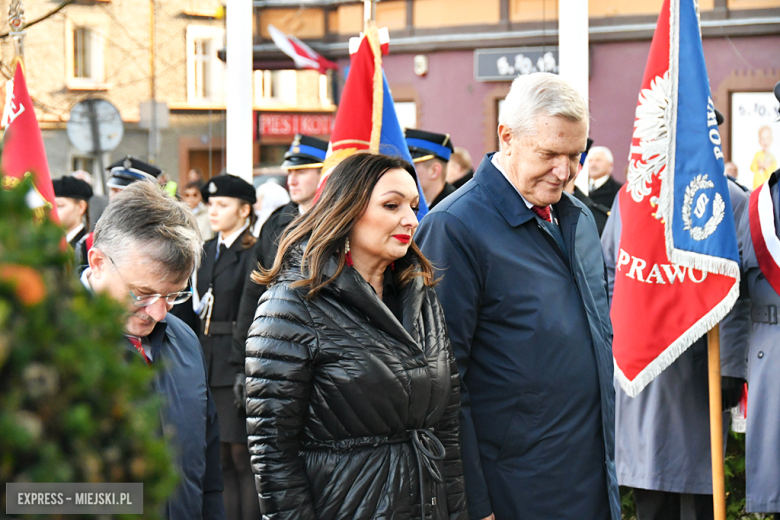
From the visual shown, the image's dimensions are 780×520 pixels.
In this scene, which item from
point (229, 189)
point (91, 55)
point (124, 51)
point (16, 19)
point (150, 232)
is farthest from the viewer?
point (91, 55)

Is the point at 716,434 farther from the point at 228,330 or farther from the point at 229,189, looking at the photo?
the point at 229,189

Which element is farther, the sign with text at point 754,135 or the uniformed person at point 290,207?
the sign with text at point 754,135

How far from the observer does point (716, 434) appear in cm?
410

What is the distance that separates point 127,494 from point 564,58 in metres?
5.70

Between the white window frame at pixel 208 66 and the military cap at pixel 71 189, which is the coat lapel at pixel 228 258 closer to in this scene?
the military cap at pixel 71 189

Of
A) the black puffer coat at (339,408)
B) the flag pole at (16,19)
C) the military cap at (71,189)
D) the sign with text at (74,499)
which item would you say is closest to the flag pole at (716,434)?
the black puffer coat at (339,408)

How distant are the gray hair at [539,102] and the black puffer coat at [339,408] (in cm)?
75

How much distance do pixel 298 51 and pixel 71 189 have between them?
12468 millimetres

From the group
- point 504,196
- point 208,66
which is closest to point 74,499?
point 504,196

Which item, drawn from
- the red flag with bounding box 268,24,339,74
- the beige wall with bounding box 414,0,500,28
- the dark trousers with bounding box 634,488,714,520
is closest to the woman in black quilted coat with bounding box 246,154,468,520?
the dark trousers with bounding box 634,488,714,520

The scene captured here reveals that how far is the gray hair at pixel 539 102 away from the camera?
8.93ft

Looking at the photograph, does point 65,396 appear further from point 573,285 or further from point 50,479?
point 573,285

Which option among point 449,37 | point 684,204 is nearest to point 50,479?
point 684,204

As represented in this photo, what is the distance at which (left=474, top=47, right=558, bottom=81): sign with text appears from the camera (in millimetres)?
15797
